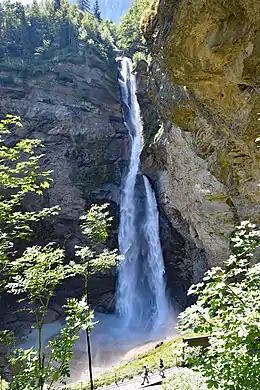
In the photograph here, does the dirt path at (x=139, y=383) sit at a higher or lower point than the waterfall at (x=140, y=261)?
lower

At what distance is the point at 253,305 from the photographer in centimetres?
373

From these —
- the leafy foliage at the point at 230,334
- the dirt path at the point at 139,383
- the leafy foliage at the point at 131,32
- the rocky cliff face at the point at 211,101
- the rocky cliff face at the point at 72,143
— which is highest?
the leafy foliage at the point at 131,32

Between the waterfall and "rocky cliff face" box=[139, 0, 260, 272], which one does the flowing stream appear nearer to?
the waterfall

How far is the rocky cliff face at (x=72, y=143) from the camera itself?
1110 inches

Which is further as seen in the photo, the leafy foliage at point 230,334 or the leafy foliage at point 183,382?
the leafy foliage at point 183,382

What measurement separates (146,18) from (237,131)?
4472mm

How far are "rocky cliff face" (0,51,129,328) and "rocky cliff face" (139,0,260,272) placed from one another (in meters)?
9.44

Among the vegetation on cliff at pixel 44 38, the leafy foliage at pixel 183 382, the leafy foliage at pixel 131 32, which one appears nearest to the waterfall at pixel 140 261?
the leafy foliage at pixel 183 382

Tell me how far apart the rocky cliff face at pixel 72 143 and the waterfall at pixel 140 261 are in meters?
1.09

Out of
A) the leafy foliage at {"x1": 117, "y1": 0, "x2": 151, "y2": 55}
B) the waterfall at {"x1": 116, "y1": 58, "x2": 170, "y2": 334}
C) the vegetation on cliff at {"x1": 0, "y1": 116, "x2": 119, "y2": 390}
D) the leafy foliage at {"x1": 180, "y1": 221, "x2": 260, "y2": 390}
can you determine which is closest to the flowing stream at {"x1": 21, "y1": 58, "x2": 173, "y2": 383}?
the waterfall at {"x1": 116, "y1": 58, "x2": 170, "y2": 334}

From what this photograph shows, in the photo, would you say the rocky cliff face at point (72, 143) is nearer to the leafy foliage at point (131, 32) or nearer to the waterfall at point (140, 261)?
the waterfall at point (140, 261)

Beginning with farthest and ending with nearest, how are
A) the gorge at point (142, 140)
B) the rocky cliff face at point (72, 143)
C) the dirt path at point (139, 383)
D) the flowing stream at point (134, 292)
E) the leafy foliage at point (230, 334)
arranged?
the rocky cliff face at point (72, 143)
the flowing stream at point (134, 292)
the dirt path at point (139, 383)
the gorge at point (142, 140)
the leafy foliage at point (230, 334)

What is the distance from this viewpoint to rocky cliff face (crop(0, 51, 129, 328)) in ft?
92.5

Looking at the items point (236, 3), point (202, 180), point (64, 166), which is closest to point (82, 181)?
point (64, 166)
